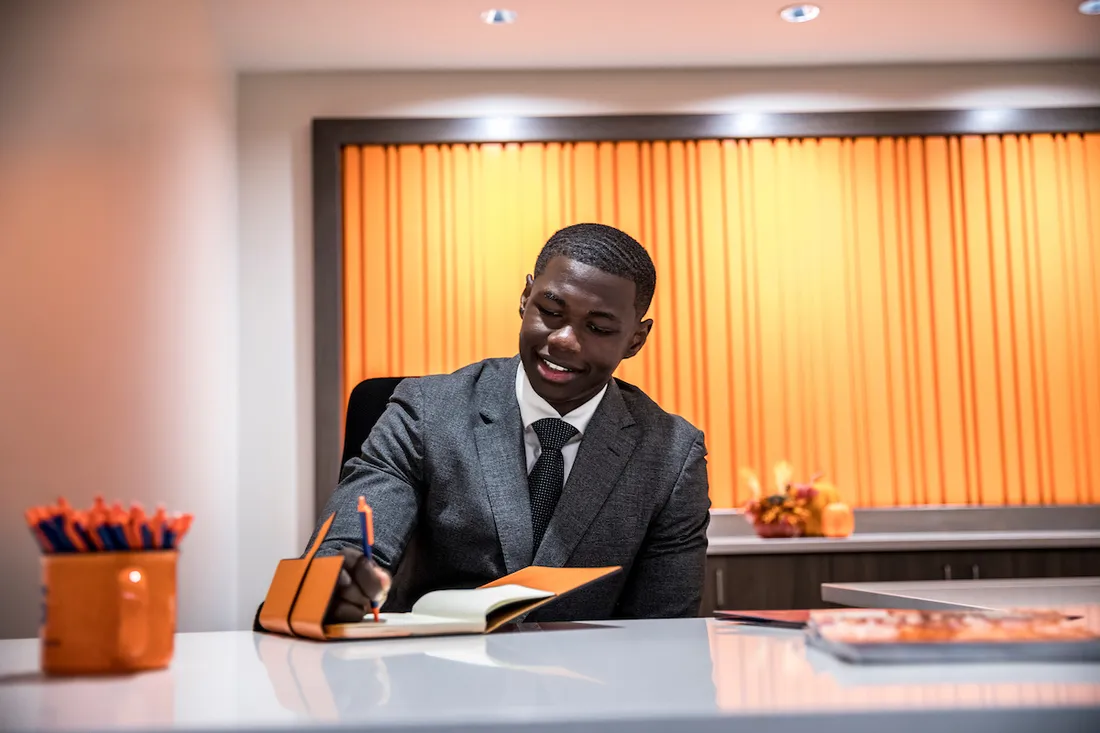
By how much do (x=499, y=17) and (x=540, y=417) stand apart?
8.40 feet

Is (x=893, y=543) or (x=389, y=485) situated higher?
(x=389, y=485)

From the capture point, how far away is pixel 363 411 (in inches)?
89.0

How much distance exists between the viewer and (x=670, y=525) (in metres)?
1.89

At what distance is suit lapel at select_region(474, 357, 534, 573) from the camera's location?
1.79 meters

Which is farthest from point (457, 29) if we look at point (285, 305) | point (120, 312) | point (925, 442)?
point (925, 442)

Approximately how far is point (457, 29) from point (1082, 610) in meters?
3.38

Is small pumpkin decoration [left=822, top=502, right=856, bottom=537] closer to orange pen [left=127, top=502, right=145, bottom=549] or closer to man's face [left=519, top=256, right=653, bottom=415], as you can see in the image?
man's face [left=519, top=256, right=653, bottom=415]

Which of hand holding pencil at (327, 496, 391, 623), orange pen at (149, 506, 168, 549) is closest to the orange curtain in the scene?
hand holding pencil at (327, 496, 391, 623)

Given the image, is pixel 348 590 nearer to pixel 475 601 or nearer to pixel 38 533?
pixel 475 601

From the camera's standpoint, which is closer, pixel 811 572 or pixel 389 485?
pixel 389 485

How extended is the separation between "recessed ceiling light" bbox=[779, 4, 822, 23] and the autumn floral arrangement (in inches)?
72.6

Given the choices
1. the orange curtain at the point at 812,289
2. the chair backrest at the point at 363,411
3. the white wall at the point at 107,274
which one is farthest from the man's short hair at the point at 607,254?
the orange curtain at the point at 812,289

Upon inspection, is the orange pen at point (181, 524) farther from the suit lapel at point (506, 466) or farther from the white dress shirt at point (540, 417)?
the white dress shirt at point (540, 417)

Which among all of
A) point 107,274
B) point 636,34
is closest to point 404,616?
point 107,274
